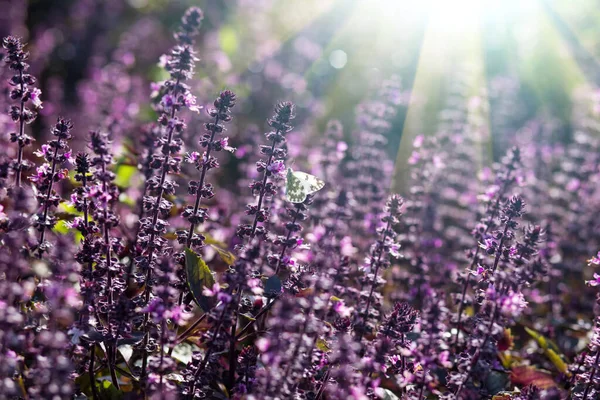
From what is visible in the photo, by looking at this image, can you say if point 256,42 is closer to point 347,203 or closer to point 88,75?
point 88,75

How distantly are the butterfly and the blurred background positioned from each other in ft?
14.3

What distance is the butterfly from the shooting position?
4.28 meters

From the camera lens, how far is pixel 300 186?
14.2 feet

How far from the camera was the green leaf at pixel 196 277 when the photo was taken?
4012 mm

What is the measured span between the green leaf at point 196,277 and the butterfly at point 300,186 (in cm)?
81

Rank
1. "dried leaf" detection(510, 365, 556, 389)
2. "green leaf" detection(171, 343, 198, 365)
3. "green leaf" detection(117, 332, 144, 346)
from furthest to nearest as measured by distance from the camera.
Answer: "dried leaf" detection(510, 365, 556, 389), "green leaf" detection(171, 343, 198, 365), "green leaf" detection(117, 332, 144, 346)

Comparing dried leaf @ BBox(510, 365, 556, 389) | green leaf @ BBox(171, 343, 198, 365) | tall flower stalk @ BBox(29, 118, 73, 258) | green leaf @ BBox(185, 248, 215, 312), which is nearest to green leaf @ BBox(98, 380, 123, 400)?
green leaf @ BBox(171, 343, 198, 365)

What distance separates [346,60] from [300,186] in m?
14.1

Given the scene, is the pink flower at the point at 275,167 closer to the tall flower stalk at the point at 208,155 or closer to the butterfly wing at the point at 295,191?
the butterfly wing at the point at 295,191

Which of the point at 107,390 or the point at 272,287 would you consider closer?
the point at 272,287

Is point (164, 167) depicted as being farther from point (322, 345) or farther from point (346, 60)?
point (346, 60)

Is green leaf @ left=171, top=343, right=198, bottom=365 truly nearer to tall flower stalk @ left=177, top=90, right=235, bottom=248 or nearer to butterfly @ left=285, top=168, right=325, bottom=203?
tall flower stalk @ left=177, top=90, right=235, bottom=248

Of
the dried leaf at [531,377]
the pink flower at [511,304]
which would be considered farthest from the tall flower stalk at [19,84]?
the dried leaf at [531,377]

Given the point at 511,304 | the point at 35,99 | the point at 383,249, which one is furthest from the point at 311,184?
the point at 35,99
